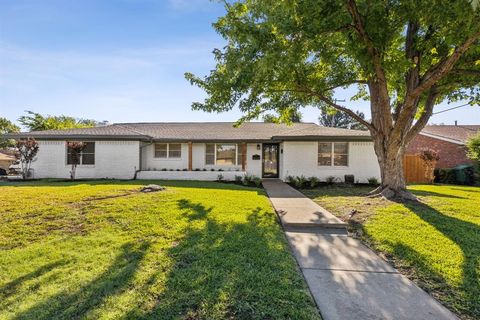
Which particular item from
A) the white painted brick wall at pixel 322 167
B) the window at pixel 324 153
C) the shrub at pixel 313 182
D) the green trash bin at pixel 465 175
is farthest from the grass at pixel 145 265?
the green trash bin at pixel 465 175

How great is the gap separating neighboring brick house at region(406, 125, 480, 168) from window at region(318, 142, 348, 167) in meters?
9.29

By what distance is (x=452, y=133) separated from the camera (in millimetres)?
22062

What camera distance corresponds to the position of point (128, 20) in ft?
29.2

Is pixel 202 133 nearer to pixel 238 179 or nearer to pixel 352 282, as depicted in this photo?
pixel 238 179

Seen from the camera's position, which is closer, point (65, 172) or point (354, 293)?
point (354, 293)

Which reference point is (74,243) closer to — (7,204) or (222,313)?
(222,313)

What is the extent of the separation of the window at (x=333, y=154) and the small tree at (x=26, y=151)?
16.6 m

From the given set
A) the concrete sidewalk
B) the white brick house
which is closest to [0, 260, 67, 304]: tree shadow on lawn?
the concrete sidewalk

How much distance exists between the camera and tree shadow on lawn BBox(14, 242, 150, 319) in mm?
2644

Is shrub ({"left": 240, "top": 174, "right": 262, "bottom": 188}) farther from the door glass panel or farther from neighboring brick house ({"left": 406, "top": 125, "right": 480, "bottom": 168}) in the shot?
neighboring brick house ({"left": 406, "top": 125, "right": 480, "bottom": 168})

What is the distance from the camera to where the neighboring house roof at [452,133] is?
2025cm

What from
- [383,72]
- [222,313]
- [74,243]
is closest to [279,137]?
[383,72]

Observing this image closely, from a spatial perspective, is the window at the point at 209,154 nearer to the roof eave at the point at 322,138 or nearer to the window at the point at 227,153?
the window at the point at 227,153

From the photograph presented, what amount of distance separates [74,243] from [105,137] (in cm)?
1184
